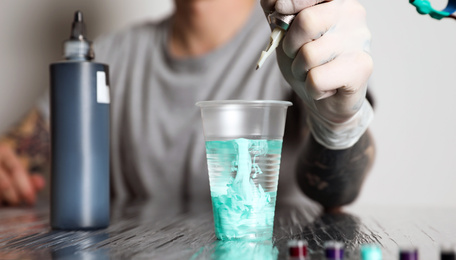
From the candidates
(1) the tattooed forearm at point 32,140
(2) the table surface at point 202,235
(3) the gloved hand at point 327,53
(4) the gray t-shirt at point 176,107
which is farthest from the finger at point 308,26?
(1) the tattooed forearm at point 32,140

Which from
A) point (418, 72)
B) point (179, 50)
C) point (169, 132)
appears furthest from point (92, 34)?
point (418, 72)

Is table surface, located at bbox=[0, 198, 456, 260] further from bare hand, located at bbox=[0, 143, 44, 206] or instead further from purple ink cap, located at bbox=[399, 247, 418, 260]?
bare hand, located at bbox=[0, 143, 44, 206]

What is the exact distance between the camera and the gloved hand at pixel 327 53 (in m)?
0.71

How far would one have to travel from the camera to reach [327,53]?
0.72 meters

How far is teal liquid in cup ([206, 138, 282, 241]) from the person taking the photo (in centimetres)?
69

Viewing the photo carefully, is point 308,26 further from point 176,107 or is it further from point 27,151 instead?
point 27,151

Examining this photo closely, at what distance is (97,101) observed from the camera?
2.81 feet

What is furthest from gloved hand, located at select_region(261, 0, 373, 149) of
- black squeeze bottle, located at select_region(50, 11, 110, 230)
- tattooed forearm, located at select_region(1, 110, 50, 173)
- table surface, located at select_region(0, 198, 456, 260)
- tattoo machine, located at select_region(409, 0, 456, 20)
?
tattooed forearm, located at select_region(1, 110, 50, 173)

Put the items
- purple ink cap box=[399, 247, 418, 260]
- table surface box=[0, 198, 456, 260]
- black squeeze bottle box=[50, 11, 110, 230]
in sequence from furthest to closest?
black squeeze bottle box=[50, 11, 110, 230]
table surface box=[0, 198, 456, 260]
purple ink cap box=[399, 247, 418, 260]

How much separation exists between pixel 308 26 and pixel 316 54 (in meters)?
0.04

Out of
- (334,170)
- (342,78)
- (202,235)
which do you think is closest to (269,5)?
(342,78)

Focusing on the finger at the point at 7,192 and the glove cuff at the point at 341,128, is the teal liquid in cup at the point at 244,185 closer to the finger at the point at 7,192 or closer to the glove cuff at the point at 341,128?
the glove cuff at the point at 341,128

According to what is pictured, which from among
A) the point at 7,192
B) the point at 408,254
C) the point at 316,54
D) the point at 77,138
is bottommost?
the point at 7,192

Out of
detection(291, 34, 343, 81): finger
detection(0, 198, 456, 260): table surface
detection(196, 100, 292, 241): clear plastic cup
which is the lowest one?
detection(0, 198, 456, 260): table surface
